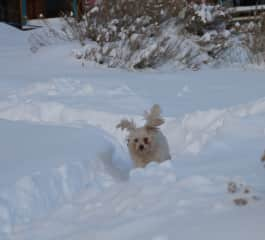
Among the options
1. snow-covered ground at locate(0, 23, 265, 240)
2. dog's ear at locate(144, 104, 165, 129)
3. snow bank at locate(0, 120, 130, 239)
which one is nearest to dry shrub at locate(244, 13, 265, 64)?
snow-covered ground at locate(0, 23, 265, 240)

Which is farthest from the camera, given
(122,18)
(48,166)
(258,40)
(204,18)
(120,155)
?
(204,18)

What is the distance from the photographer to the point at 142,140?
8047 mm

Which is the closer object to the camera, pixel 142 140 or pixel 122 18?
pixel 142 140

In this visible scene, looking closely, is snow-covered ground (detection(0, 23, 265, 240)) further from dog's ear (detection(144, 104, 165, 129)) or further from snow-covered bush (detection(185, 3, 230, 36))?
snow-covered bush (detection(185, 3, 230, 36))

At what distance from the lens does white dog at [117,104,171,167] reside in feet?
26.5

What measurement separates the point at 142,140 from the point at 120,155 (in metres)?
1.14

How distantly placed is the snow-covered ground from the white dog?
315mm

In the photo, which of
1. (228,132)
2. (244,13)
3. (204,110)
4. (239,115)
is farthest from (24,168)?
(244,13)

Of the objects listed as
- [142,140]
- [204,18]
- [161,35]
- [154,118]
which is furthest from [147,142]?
[204,18]

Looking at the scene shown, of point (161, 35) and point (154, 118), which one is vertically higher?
point (154, 118)


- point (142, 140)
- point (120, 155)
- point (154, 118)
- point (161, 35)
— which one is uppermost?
point (154, 118)

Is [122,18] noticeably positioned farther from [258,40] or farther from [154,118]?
[154,118]

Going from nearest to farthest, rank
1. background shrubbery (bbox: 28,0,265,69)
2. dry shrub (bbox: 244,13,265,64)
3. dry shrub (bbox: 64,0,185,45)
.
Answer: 1. background shrubbery (bbox: 28,0,265,69)
2. dry shrub (bbox: 244,13,265,64)
3. dry shrub (bbox: 64,0,185,45)

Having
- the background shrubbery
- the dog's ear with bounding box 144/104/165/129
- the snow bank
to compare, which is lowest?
the background shrubbery
